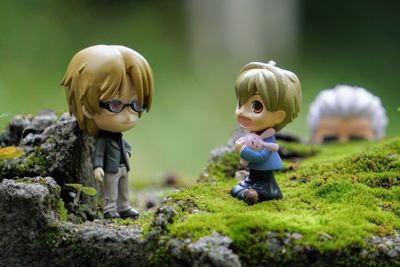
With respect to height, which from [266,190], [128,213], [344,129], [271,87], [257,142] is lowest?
[128,213]

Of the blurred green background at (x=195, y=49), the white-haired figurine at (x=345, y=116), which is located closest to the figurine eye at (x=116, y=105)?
the white-haired figurine at (x=345, y=116)

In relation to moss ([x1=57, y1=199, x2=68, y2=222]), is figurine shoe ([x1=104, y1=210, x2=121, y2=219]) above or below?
below

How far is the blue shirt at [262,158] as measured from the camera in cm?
307

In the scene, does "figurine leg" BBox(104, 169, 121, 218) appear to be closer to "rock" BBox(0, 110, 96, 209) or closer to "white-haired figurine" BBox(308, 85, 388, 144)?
"rock" BBox(0, 110, 96, 209)

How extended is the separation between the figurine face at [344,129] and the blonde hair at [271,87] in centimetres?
266

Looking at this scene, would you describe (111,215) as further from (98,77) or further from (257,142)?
A: (257,142)

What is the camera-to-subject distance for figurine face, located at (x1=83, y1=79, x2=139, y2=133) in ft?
10.8

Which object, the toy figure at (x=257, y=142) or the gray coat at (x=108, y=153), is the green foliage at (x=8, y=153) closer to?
the gray coat at (x=108, y=153)

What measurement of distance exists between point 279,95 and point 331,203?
61cm

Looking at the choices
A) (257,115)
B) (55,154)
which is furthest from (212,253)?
(55,154)

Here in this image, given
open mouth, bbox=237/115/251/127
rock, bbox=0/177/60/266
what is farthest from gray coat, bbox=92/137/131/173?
open mouth, bbox=237/115/251/127

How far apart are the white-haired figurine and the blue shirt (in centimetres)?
258

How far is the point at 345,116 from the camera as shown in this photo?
5.62 metres

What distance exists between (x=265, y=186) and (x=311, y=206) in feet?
0.84
